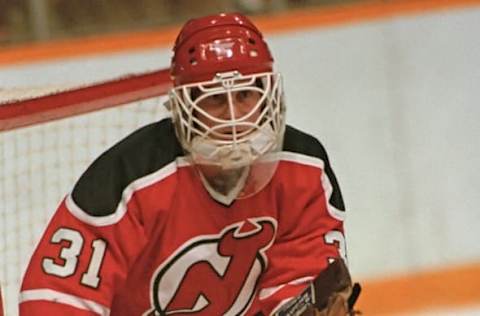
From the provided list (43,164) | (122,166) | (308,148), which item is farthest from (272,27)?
(122,166)

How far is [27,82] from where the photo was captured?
2.36 metres

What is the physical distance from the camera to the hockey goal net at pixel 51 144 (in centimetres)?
167

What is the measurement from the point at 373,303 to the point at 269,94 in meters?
0.81

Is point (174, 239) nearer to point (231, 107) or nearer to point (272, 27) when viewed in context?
point (231, 107)

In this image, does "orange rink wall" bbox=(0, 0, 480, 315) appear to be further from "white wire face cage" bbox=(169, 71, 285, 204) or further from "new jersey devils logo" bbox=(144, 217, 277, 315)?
"white wire face cage" bbox=(169, 71, 285, 204)

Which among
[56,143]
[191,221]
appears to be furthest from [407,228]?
[191,221]

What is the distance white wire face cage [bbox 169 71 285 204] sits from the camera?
1.36 metres

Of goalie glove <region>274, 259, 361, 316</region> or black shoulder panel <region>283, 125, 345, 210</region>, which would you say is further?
black shoulder panel <region>283, 125, 345, 210</region>

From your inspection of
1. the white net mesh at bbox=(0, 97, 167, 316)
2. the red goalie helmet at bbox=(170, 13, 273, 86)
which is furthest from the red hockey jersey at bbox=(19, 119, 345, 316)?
the white net mesh at bbox=(0, 97, 167, 316)

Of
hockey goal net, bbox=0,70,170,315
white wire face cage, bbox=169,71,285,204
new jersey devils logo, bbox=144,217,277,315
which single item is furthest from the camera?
hockey goal net, bbox=0,70,170,315

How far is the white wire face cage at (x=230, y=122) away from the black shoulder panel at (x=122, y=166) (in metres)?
0.05

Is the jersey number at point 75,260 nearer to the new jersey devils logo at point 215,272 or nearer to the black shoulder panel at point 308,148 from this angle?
the new jersey devils logo at point 215,272

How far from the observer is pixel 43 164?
74.6 inches

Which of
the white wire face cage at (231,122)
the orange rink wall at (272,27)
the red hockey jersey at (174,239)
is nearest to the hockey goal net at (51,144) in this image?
the red hockey jersey at (174,239)
